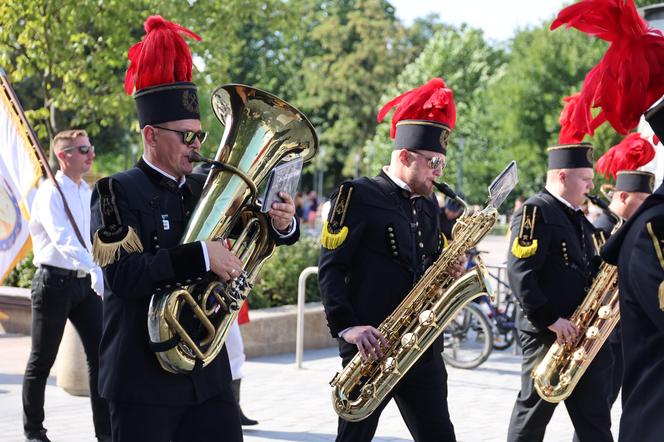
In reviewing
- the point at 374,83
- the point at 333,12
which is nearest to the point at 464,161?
the point at 374,83

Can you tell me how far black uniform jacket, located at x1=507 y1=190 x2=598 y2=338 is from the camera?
5.91 metres

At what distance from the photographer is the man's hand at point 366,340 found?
4902 mm

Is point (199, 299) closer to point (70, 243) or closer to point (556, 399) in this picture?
point (556, 399)

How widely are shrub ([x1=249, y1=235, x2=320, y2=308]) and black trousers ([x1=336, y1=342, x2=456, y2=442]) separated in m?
6.21

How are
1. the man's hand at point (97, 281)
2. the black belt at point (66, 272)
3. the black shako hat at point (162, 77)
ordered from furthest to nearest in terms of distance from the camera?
the black belt at point (66, 272) < the man's hand at point (97, 281) < the black shako hat at point (162, 77)

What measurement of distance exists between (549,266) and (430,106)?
4.44 feet

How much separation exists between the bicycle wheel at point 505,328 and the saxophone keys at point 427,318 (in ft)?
21.2

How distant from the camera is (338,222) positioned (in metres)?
5.09

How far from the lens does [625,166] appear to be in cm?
777

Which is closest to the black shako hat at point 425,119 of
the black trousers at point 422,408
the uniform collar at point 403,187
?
the uniform collar at point 403,187

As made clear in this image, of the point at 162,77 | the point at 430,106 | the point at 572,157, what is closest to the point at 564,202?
the point at 572,157

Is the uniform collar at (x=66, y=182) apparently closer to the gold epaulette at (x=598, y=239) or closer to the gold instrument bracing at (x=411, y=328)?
the gold instrument bracing at (x=411, y=328)

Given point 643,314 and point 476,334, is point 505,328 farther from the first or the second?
point 643,314

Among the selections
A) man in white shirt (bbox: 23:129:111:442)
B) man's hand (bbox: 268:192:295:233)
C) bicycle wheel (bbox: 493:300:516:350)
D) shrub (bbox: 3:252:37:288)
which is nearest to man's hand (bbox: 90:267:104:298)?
man in white shirt (bbox: 23:129:111:442)
